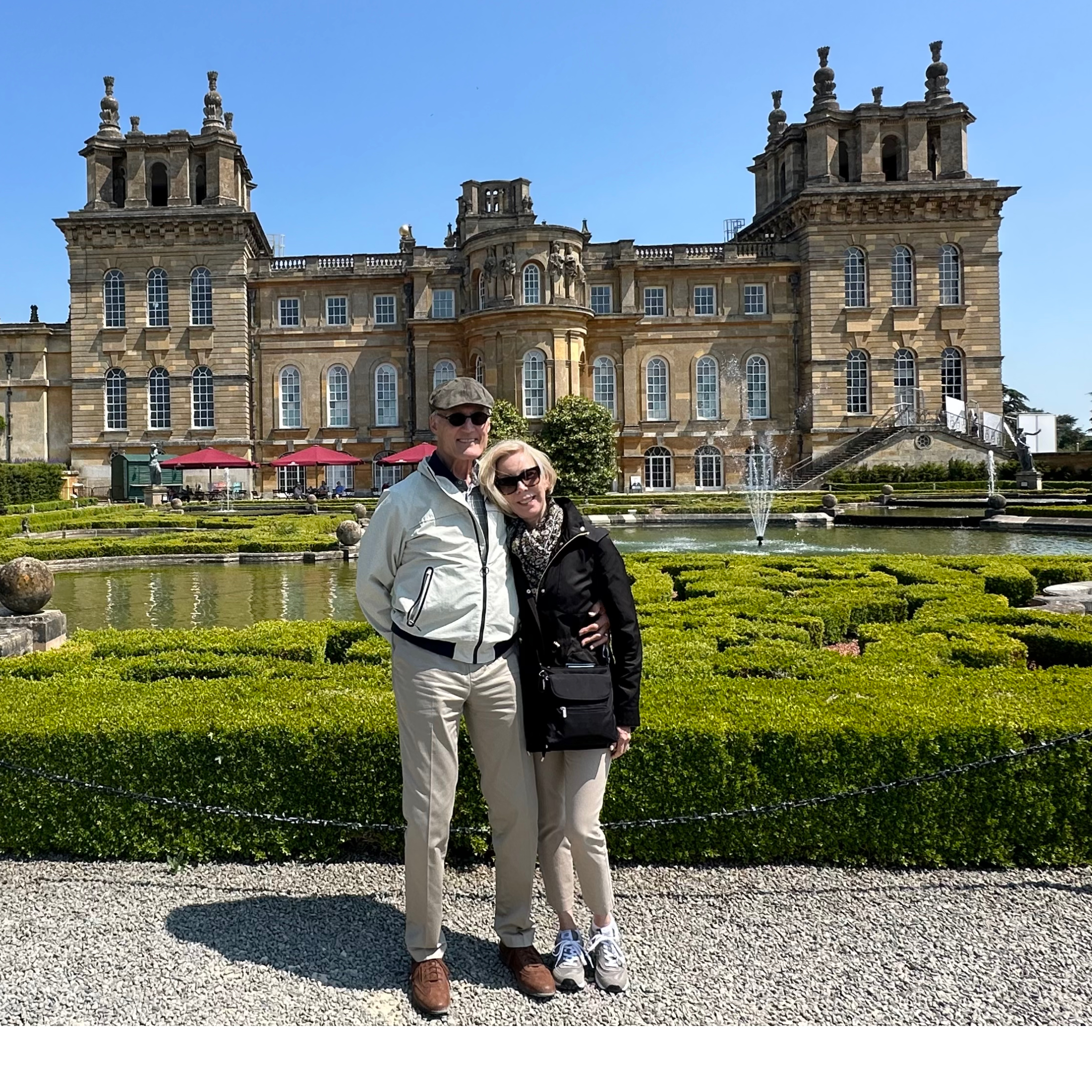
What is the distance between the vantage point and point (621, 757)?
452 centimetres

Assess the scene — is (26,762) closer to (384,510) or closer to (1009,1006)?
(384,510)

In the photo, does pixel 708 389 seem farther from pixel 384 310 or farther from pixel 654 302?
pixel 384 310

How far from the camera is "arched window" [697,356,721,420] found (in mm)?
42531

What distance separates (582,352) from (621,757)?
37.6 metres

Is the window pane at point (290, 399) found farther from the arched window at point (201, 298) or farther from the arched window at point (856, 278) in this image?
the arched window at point (856, 278)

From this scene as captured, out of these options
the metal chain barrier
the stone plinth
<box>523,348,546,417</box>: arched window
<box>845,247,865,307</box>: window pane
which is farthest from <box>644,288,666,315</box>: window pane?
the metal chain barrier

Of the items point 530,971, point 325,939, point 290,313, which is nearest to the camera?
point 530,971

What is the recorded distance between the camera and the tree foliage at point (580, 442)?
34.8m

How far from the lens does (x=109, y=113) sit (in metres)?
42.0

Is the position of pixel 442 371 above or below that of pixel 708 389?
above

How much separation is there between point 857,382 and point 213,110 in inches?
1225

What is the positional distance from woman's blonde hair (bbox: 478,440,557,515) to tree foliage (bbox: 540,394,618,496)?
30476 millimetres

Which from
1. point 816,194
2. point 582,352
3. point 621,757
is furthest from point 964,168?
point 621,757

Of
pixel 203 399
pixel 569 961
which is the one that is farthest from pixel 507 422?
pixel 569 961
